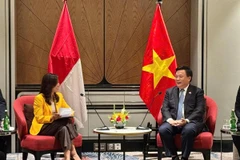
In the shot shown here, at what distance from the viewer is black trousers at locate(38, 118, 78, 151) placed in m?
5.57

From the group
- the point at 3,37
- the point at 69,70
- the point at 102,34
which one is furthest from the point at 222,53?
the point at 3,37

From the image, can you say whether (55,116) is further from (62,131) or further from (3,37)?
(3,37)

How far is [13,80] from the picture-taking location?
275 inches

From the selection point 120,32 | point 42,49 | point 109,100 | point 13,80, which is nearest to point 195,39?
point 120,32

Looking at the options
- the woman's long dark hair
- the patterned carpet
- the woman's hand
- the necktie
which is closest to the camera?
the woman's hand

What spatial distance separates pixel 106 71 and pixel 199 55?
1.47 metres

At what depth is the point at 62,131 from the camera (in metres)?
5.58

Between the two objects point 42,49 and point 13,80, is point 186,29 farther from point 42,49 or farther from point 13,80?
point 13,80

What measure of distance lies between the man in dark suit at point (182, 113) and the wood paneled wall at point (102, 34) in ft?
4.83

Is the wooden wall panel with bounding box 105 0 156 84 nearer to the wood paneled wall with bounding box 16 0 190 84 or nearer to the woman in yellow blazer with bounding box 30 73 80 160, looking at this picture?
the wood paneled wall with bounding box 16 0 190 84

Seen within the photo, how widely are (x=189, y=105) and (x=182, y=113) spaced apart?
14 cm

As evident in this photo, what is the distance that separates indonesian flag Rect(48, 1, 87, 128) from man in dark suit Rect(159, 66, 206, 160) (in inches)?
47.4

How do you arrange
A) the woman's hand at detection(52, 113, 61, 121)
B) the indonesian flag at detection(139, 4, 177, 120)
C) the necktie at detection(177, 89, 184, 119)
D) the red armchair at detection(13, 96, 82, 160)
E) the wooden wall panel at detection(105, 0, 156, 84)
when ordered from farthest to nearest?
Answer: 1. the wooden wall panel at detection(105, 0, 156, 84)
2. the indonesian flag at detection(139, 4, 177, 120)
3. the necktie at detection(177, 89, 184, 119)
4. the woman's hand at detection(52, 113, 61, 121)
5. the red armchair at detection(13, 96, 82, 160)

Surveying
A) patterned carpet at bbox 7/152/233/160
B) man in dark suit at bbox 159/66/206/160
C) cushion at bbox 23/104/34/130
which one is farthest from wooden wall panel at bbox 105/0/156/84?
cushion at bbox 23/104/34/130
